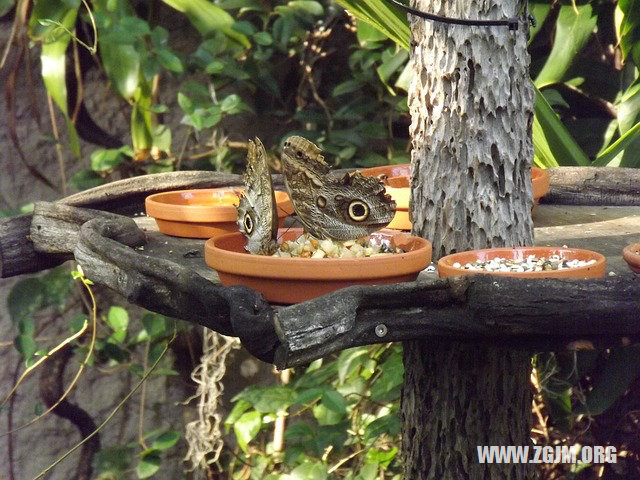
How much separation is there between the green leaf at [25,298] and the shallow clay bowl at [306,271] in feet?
4.94

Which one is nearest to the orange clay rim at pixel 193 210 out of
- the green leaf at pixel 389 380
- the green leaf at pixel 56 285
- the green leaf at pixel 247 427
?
the green leaf at pixel 389 380

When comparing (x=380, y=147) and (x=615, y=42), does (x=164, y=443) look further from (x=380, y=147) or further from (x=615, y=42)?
(x=615, y=42)

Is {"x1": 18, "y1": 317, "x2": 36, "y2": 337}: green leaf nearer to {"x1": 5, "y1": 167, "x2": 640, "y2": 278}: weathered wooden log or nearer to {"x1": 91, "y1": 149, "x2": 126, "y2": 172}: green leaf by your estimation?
{"x1": 91, "y1": 149, "x2": 126, "y2": 172}: green leaf

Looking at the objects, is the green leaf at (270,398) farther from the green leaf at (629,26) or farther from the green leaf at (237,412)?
the green leaf at (629,26)

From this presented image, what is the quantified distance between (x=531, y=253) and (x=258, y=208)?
1.13 ft

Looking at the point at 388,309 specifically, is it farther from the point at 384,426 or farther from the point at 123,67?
the point at 123,67

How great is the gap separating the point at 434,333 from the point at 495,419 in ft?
1.39

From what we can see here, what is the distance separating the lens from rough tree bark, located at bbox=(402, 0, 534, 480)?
1158mm

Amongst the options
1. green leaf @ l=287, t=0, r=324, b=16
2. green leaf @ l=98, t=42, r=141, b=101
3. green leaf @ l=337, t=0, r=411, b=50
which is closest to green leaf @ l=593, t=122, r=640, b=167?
green leaf @ l=337, t=0, r=411, b=50

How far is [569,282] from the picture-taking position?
2.90 ft

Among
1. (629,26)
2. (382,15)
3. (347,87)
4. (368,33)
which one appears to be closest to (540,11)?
(629,26)

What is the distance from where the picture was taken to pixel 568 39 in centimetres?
214

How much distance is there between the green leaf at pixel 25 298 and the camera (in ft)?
7.78

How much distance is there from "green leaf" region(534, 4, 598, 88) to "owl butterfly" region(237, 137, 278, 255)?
3.93ft
